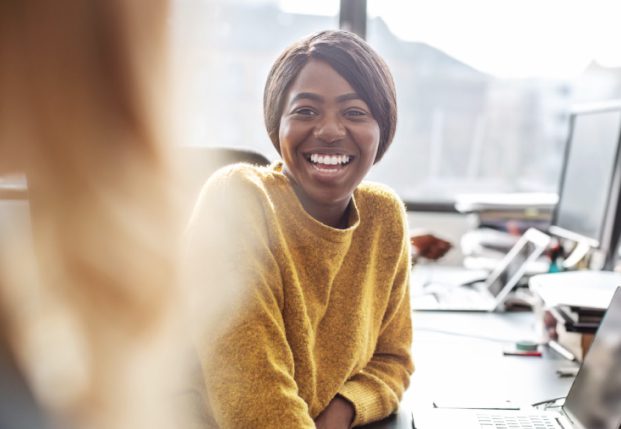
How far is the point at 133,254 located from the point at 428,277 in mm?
1741

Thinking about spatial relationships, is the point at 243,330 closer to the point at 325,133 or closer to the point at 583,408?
the point at 325,133

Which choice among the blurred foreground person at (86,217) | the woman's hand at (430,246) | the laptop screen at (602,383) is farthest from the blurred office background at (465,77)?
the blurred foreground person at (86,217)

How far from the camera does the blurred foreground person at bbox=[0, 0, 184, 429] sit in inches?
11.5

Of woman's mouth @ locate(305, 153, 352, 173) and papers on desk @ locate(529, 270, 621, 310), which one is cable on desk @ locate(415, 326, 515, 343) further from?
woman's mouth @ locate(305, 153, 352, 173)

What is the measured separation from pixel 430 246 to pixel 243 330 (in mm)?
1325

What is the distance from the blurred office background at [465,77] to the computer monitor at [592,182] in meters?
0.90

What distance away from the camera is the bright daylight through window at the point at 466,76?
8.67ft

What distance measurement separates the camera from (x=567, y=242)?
6.05 ft

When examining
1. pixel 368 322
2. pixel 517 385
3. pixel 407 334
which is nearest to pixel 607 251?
pixel 517 385

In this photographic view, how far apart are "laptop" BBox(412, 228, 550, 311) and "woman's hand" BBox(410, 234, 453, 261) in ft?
0.38

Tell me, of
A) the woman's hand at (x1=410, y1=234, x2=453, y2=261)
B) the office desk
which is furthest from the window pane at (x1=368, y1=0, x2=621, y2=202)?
the office desk

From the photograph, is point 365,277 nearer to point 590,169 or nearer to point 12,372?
point 12,372

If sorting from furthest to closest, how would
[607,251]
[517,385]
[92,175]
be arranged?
[607,251], [517,385], [92,175]

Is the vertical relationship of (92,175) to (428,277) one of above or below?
above
